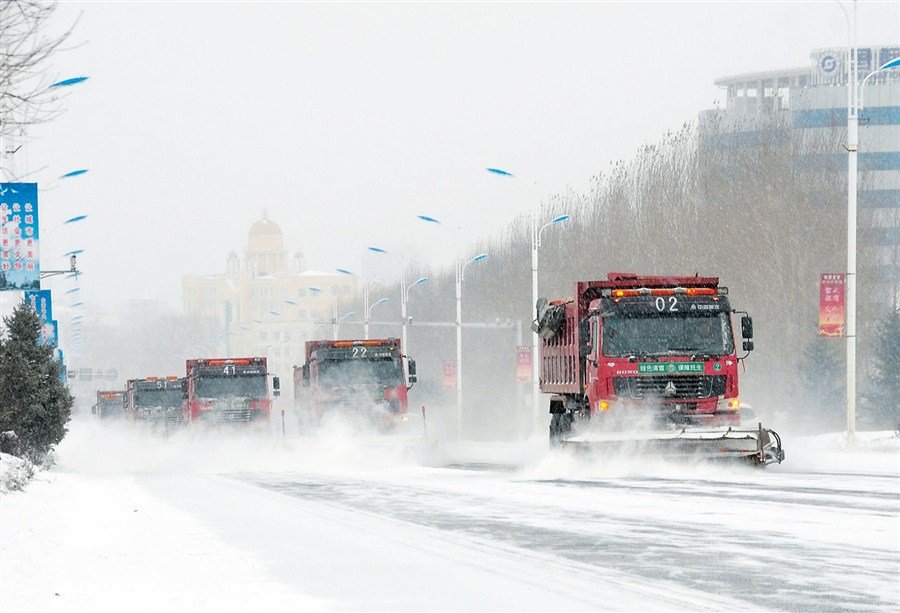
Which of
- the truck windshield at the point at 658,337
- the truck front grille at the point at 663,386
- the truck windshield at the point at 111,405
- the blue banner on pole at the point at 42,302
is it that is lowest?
the truck windshield at the point at 111,405

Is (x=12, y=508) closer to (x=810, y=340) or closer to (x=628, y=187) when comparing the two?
(x=810, y=340)

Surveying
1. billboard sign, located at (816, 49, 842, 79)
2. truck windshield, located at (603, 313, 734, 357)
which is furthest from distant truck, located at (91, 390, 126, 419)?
billboard sign, located at (816, 49, 842, 79)

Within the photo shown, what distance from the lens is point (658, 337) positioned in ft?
81.1

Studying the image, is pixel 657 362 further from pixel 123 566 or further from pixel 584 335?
pixel 123 566

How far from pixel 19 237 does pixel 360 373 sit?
8894 millimetres

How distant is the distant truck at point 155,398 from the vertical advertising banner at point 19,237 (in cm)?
2043

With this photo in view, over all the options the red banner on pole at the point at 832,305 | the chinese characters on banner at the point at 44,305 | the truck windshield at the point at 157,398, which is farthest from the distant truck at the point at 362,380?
the truck windshield at the point at 157,398

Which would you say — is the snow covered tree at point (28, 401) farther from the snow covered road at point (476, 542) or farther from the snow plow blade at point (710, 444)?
the snow plow blade at point (710, 444)

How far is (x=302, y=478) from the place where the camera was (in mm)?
27859

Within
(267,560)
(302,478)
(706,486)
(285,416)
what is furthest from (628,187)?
(267,560)

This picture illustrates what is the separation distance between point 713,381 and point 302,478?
25.2 ft

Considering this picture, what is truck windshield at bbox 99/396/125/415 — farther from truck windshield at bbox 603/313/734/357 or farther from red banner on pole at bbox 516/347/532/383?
truck windshield at bbox 603/313/734/357

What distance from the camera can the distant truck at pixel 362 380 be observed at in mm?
37250

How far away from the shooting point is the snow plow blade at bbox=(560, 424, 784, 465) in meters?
23.4
